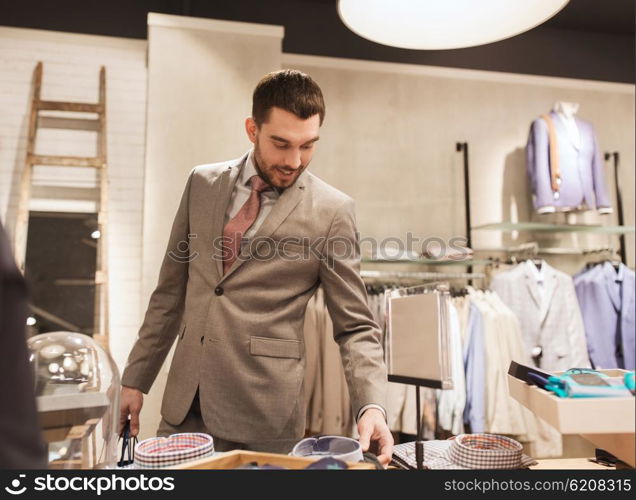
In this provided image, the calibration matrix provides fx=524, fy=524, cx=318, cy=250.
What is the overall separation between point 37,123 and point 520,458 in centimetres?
331

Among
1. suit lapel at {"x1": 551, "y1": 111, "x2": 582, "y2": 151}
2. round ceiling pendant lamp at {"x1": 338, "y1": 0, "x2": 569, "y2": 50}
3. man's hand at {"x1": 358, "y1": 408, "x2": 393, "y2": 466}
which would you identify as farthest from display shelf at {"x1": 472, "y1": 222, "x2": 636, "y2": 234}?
man's hand at {"x1": 358, "y1": 408, "x2": 393, "y2": 466}

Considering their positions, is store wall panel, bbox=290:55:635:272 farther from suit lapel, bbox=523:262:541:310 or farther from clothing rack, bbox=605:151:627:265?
suit lapel, bbox=523:262:541:310

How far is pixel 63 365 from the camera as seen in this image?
3.97ft

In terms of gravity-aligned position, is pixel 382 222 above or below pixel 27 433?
above

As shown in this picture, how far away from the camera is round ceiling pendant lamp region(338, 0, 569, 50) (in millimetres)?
1722

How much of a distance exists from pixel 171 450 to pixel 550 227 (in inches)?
132

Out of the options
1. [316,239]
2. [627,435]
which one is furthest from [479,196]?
[627,435]

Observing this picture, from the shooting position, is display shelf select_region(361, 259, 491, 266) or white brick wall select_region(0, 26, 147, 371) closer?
white brick wall select_region(0, 26, 147, 371)

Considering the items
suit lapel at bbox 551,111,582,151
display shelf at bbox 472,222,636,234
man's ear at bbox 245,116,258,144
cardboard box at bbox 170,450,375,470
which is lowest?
cardboard box at bbox 170,450,375,470

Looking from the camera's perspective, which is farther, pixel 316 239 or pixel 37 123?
pixel 37 123

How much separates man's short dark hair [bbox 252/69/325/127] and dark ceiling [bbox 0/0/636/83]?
2.33 m

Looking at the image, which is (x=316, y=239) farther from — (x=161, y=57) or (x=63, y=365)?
(x=161, y=57)

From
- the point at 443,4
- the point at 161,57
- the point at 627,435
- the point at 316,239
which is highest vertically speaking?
the point at 161,57

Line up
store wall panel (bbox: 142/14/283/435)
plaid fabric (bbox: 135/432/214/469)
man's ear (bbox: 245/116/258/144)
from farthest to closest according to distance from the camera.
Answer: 1. store wall panel (bbox: 142/14/283/435)
2. man's ear (bbox: 245/116/258/144)
3. plaid fabric (bbox: 135/432/214/469)
